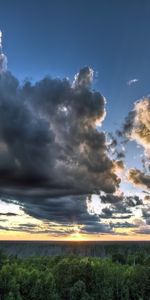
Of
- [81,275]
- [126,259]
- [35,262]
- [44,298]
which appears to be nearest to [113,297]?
[81,275]

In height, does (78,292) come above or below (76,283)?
below

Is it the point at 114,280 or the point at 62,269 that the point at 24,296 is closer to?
the point at 62,269

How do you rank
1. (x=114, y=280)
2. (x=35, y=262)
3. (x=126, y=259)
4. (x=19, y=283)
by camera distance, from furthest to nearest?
1. (x=126, y=259)
2. (x=35, y=262)
3. (x=114, y=280)
4. (x=19, y=283)

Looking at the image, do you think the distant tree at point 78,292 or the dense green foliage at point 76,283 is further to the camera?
the dense green foliage at point 76,283

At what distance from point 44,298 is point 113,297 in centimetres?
2202

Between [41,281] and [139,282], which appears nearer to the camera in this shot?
[41,281]

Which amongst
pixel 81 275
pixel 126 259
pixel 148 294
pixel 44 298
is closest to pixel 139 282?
pixel 148 294

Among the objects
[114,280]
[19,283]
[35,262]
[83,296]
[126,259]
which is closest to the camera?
[83,296]

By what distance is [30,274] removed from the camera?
388 ft

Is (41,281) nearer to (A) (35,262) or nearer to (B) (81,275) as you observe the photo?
(B) (81,275)

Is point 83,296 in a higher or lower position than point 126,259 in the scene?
lower

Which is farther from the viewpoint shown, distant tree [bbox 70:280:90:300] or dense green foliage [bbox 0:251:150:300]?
dense green foliage [bbox 0:251:150:300]

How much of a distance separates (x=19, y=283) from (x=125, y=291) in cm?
3081

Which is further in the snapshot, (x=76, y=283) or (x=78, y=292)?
(x=76, y=283)
